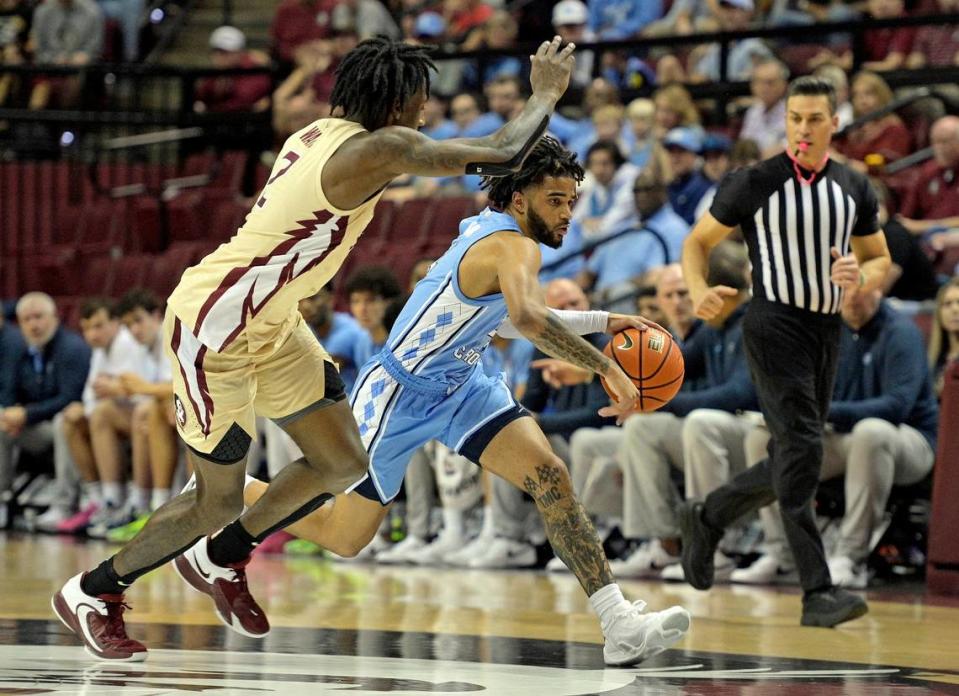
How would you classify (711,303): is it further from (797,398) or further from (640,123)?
(640,123)

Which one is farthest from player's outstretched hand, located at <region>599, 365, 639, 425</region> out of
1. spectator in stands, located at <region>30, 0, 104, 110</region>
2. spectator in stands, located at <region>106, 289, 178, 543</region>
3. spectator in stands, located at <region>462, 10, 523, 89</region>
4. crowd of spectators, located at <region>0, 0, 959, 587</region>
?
spectator in stands, located at <region>30, 0, 104, 110</region>

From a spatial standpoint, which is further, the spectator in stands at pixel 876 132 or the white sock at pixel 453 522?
the spectator in stands at pixel 876 132

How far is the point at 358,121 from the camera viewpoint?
4.82 m

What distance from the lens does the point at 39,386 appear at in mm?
11539

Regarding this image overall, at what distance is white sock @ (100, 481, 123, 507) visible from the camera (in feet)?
35.9

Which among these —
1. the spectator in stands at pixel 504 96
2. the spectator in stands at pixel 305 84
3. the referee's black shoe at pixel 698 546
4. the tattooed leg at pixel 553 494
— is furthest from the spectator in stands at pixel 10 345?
the tattooed leg at pixel 553 494

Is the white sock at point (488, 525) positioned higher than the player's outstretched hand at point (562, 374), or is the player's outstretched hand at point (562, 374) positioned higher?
the player's outstretched hand at point (562, 374)

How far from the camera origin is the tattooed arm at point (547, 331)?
16.1ft

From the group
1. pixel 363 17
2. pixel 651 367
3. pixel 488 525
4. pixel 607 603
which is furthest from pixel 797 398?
pixel 363 17

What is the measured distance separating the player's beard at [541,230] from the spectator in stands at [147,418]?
5.20m

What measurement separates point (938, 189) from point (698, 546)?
11.6ft

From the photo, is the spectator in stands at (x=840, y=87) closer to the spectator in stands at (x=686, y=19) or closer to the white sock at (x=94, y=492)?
the spectator in stands at (x=686, y=19)

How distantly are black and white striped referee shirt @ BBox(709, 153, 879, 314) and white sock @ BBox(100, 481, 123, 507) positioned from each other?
5.73 m

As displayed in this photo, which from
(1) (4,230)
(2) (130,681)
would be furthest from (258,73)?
(2) (130,681)
